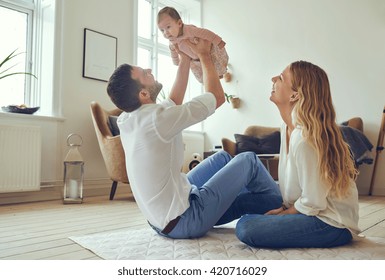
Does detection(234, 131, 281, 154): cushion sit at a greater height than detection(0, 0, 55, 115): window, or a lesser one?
lesser

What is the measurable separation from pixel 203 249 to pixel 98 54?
8.94 feet

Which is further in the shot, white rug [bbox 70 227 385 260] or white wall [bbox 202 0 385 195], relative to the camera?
white wall [bbox 202 0 385 195]

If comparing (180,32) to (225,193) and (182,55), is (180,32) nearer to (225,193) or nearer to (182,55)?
(182,55)

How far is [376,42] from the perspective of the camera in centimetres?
351

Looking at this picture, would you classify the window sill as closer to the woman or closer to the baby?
the baby

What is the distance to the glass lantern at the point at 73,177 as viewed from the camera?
275cm

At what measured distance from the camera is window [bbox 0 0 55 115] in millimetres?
3102

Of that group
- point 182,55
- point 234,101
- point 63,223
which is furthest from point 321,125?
point 234,101

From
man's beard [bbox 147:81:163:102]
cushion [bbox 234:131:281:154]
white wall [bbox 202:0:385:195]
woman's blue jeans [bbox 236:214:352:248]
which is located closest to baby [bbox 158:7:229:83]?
man's beard [bbox 147:81:163:102]

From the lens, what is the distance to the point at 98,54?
11.4ft

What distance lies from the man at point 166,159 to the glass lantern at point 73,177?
1570mm
